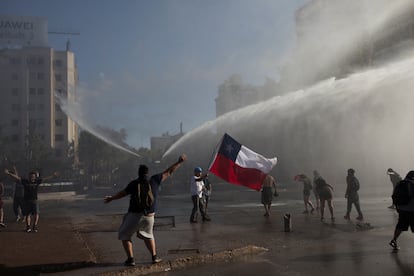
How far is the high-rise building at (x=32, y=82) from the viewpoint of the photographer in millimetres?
75750

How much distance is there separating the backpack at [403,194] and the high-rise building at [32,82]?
72.0 meters

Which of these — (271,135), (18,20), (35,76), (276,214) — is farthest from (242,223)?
(18,20)

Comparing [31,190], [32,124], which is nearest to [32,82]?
[32,124]

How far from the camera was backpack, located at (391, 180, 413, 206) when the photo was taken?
22.9 ft

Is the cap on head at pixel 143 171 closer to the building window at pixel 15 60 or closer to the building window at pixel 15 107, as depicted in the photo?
the building window at pixel 15 107

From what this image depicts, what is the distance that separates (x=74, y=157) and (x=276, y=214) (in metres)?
61.0

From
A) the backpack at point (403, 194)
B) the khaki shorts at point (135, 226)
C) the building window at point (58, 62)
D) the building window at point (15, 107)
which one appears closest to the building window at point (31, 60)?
the building window at point (58, 62)

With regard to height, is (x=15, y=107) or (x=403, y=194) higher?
(x=15, y=107)

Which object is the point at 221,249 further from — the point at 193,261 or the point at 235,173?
the point at 235,173

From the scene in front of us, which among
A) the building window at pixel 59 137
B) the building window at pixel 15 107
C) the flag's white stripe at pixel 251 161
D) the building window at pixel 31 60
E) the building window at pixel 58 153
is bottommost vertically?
the flag's white stripe at pixel 251 161

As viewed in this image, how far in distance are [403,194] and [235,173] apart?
3.61 meters

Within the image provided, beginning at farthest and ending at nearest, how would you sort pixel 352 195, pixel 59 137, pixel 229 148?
pixel 59 137 → pixel 352 195 → pixel 229 148

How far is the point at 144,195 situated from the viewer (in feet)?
19.4

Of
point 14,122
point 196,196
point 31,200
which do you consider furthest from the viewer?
point 14,122
